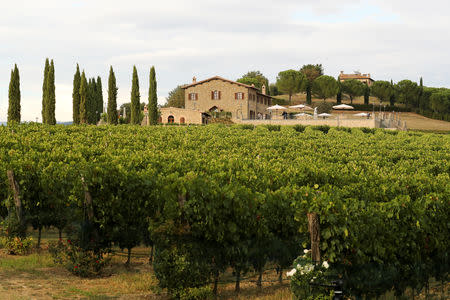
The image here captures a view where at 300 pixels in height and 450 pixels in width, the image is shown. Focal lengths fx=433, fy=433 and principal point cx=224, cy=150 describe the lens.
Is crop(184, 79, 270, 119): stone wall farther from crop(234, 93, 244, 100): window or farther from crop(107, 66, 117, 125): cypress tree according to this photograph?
crop(107, 66, 117, 125): cypress tree

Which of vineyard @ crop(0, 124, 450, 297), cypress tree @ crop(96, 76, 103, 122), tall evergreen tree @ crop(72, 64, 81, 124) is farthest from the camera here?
cypress tree @ crop(96, 76, 103, 122)

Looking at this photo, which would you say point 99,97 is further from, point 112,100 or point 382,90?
point 382,90

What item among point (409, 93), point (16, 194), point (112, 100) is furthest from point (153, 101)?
point (409, 93)

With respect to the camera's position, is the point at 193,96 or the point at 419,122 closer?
the point at 193,96

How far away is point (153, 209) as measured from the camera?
1166 cm

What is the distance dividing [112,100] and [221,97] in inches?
883

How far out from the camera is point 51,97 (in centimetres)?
5178

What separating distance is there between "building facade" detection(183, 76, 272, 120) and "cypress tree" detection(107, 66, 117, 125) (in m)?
19.0

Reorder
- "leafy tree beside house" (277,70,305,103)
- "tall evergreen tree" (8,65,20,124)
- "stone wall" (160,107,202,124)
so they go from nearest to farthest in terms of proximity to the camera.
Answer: "tall evergreen tree" (8,65,20,124) < "stone wall" (160,107,202,124) < "leafy tree beside house" (277,70,305,103)

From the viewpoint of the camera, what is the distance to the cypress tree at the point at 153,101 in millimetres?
57531

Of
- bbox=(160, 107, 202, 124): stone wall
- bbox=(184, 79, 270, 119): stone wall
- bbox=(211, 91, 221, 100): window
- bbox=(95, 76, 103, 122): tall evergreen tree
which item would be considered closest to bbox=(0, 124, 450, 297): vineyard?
bbox=(160, 107, 202, 124): stone wall

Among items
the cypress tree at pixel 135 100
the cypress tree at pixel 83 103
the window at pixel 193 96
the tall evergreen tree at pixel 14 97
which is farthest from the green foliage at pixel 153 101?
the tall evergreen tree at pixel 14 97

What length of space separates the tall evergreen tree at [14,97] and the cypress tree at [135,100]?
1304 cm

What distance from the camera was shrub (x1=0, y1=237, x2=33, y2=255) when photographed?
12820 mm
